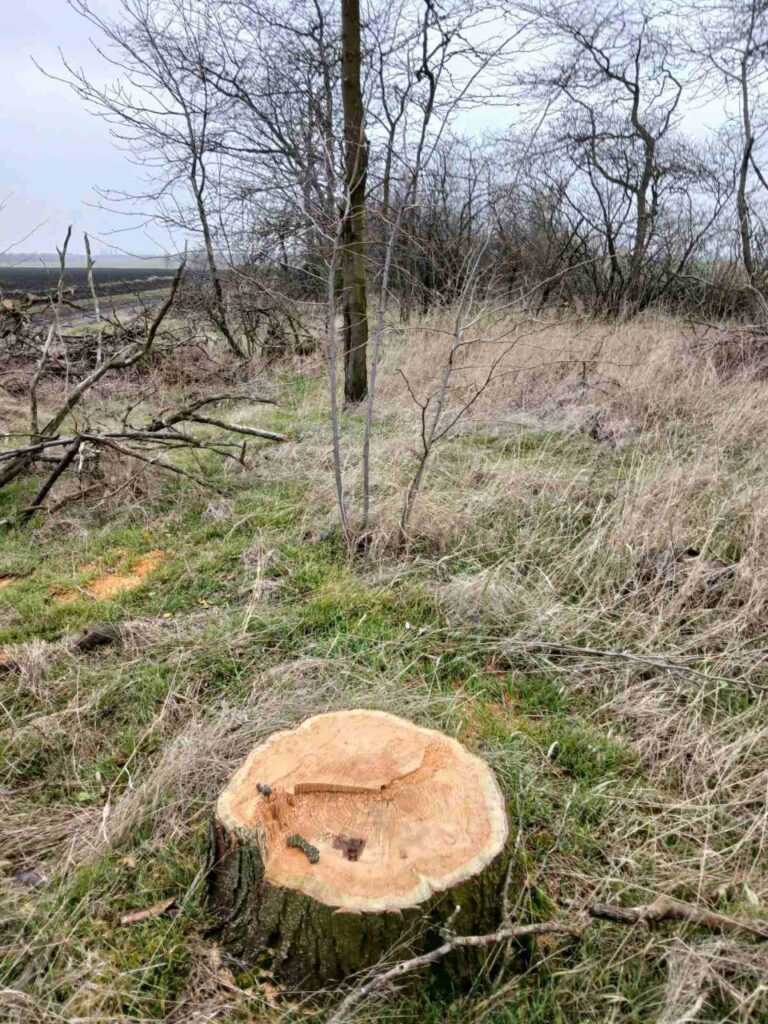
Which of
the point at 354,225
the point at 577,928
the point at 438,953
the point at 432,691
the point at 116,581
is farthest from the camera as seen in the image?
the point at 354,225

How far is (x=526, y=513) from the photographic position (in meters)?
3.79

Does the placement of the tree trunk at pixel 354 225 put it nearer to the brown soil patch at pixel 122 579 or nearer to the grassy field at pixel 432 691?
the grassy field at pixel 432 691

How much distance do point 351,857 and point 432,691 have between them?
1.02m

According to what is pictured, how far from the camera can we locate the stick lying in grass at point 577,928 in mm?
1419

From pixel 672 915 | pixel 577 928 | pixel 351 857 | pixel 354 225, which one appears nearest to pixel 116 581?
pixel 351 857

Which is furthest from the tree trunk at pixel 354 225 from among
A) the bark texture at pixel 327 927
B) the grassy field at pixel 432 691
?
the bark texture at pixel 327 927

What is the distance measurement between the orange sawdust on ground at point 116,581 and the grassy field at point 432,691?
0.08ft

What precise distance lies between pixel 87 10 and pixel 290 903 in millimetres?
9986

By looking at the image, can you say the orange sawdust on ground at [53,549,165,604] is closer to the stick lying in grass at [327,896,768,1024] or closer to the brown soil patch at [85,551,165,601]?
the brown soil patch at [85,551,165,601]

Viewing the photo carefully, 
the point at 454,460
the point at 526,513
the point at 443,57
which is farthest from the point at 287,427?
the point at 443,57

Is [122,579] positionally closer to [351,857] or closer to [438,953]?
[351,857]

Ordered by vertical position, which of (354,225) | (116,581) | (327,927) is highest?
(354,225)

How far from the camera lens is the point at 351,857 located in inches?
60.5

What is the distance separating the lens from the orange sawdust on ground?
11.1ft
